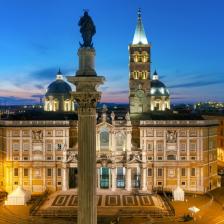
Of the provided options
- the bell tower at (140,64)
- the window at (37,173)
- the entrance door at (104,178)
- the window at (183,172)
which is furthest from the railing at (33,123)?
the bell tower at (140,64)

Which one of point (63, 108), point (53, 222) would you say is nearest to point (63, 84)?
point (63, 108)

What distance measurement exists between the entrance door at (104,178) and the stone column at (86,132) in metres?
46.3

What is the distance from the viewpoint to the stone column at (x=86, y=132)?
18188mm

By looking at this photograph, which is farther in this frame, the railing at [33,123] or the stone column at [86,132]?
the railing at [33,123]

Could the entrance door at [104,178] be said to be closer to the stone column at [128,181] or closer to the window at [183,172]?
the stone column at [128,181]

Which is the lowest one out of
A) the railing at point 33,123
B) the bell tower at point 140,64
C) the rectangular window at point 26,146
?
the rectangular window at point 26,146

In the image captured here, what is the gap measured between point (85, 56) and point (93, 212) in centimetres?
737

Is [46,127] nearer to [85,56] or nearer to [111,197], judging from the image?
[111,197]

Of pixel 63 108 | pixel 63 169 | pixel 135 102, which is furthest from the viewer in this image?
pixel 63 108

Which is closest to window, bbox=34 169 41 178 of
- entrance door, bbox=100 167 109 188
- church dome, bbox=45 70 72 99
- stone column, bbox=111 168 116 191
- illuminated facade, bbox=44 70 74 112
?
entrance door, bbox=100 167 109 188

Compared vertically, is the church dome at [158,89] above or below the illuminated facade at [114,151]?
above

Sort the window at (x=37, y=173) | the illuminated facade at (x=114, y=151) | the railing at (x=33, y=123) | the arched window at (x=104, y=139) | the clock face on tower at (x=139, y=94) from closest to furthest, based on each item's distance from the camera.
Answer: the illuminated facade at (x=114, y=151), the railing at (x=33, y=123), the arched window at (x=104, y=139), the window at (x=37, y=173), the clock face on tower at (x=139, y=94)

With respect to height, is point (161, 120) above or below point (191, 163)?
above

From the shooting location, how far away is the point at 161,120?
2569 inches
